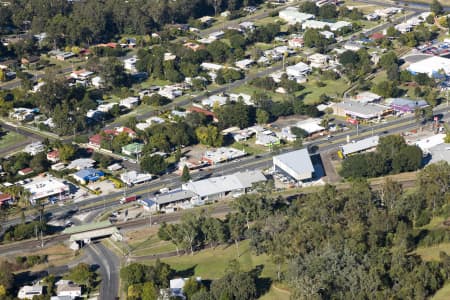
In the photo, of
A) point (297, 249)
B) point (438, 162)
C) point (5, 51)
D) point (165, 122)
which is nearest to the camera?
point (297, 249)

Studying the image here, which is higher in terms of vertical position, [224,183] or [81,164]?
[81,164]

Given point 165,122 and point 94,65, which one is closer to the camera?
point 165,122

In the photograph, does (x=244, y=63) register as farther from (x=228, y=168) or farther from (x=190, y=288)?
(x=190, y=288)

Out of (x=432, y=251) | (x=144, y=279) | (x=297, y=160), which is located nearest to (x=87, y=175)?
(x=297, y=160)

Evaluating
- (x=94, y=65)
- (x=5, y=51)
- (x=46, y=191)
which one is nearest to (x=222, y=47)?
(x=94, y=65)

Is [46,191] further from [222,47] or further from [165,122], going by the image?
[222,47]

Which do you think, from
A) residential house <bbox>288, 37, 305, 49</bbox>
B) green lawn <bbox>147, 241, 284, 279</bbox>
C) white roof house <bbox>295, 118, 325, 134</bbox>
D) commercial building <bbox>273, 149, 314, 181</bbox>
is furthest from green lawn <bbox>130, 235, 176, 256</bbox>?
residential house <bbox>288, 37, 305, 49</bbox>
